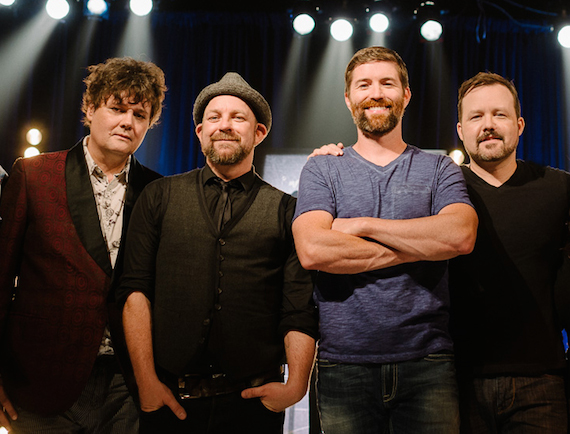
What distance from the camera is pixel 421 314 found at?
171 cm

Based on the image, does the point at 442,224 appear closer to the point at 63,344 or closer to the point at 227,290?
the point at 227,290

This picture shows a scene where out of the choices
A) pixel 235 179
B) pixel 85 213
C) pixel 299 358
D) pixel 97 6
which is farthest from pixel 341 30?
pixel 299 358

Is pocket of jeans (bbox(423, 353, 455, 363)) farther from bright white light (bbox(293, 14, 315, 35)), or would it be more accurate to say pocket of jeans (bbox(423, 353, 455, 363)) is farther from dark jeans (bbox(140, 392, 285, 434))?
bright white light (bbox(293, 14, 315, 35))

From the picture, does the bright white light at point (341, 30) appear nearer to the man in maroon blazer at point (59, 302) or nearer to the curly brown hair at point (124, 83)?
the curly brown hair at point (124, 83)

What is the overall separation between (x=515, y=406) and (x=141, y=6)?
17.2ft

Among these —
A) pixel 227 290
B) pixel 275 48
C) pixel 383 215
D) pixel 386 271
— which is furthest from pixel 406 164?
pixel 275 48

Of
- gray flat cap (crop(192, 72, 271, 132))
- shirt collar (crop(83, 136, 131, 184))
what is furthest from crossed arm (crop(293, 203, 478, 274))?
shirt collar (crop(83, 136, 131, 184))

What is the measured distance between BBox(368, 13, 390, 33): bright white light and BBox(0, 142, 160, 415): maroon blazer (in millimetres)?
4109

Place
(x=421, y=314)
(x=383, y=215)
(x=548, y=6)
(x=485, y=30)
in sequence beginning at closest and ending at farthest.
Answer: (x=421, y=314) < (x=383, y=215) < (x=548, y=6) < (x=485, y=30)

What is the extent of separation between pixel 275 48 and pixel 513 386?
4.67 metres

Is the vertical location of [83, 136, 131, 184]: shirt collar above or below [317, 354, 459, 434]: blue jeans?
above

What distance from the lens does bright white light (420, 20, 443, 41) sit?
17.3 ft

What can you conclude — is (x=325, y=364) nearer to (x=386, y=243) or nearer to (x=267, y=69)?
(x=386, y=243)

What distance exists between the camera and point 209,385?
1.88m
